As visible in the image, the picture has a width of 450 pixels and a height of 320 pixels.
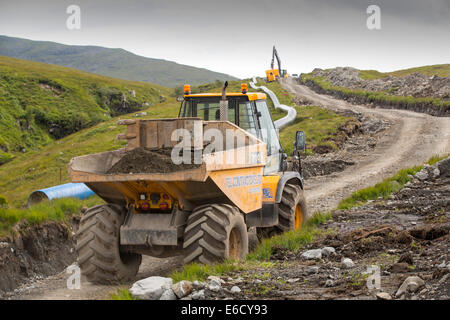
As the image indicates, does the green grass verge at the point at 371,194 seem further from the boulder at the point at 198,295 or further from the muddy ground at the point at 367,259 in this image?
the boulder at the point at 198,295

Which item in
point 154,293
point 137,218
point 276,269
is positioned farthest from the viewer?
point 137,218

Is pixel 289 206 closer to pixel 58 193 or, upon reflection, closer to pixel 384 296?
pixel 384 296

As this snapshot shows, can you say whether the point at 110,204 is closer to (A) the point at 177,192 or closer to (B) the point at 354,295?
(A) the point at 177,192

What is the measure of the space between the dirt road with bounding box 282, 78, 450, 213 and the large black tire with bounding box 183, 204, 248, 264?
6423mm

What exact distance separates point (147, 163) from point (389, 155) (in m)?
16.6

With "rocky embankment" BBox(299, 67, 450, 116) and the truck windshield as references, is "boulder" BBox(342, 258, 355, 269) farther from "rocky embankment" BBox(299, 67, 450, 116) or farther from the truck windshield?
"rocky embankment" BBox(299, 67, 450, 116)

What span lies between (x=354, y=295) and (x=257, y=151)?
3653 mm

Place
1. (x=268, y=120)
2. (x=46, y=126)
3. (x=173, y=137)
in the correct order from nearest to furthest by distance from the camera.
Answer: (x=173, y=137) < (x=268, y=120) < (x=46, y=126)

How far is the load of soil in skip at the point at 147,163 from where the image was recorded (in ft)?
24.4

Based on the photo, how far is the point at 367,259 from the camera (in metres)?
7.15

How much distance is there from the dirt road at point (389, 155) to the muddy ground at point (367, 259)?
3.61m

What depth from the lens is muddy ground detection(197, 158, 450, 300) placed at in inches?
217

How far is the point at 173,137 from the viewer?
27.1ft
